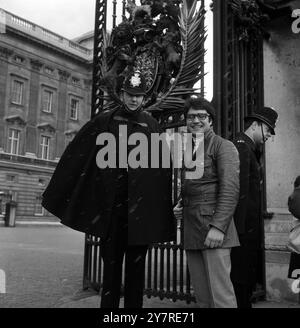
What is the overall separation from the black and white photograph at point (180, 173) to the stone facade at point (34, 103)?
2985 centimetres

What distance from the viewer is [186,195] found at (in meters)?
3.25

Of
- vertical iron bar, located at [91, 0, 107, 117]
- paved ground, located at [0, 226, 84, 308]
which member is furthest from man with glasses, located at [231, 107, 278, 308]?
vertical iron bar, located at [91, 0, 107, 117]

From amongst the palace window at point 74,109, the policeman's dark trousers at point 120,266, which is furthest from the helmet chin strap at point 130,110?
the palace window at point 74,109

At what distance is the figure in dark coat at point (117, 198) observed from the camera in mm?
3295

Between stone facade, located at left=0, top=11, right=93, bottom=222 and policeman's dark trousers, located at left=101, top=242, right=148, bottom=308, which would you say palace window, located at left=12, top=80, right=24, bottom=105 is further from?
policeman's dark trousers, located at left=101, top=242, right=148, bottom=308

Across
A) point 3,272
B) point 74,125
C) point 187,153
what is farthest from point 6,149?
point 187,153

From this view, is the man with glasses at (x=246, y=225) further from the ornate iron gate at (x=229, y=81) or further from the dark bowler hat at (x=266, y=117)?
the ornate iron gate at (x=229, y=81)

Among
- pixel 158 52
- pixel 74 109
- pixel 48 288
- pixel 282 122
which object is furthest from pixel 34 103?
pixel 282 122

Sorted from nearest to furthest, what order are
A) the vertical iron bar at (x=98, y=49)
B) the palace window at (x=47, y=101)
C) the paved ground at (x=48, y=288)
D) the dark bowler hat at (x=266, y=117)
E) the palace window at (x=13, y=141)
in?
the dark bowler hat at (x=266, y=117) → the paved ground at (x=48, y=288) → the vertical iron bar at (x=98, y=49) → the palace window at (x=13, y=141) → the palace window at (x=47, y=101)

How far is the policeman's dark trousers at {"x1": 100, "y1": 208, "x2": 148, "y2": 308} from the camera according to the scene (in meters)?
3.31

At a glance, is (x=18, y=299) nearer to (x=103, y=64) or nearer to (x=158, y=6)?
(x=103, y=64)

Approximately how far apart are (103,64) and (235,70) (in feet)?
6.73

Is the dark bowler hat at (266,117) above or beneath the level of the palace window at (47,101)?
beneath

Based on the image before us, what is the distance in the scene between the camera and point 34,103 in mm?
41969
